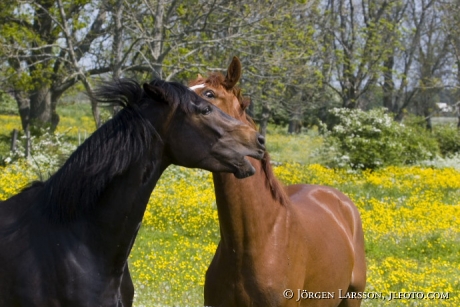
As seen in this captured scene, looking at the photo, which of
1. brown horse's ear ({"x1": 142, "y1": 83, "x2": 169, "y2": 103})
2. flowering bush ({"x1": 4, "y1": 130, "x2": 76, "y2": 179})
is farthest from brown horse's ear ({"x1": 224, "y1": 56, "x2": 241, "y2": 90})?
flowering bush ({"x1": 4, "y1": 130, "x2": 76, "y2": 179})

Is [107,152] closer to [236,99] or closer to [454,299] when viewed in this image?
[236,99]

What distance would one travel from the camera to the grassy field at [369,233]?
665 centimetres


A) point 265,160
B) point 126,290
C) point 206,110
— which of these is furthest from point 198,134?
point 265,160

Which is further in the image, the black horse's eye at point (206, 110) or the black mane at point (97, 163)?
the black horse's eye at point (206, 110)

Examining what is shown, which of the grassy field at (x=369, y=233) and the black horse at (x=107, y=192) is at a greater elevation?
the black horse at (x=107, y=192)

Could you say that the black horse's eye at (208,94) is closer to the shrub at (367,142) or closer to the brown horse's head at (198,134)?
the brown horse's head at (198,134)

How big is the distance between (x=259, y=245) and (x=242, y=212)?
0.74 feet

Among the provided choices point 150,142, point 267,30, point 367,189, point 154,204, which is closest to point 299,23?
point 267,30

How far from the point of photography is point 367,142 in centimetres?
1681

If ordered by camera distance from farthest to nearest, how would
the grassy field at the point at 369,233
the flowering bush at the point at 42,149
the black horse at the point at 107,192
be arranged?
the flowering bush at the point at 42,149 < the grassy field at the point at 369,233 < the black horse at the point at 107,192

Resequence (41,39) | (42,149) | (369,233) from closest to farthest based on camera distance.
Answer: (369,233)
(42,149)
(41,39)

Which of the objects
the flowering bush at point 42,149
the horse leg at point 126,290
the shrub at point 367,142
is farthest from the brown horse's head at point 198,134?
the shrub at point 367,142

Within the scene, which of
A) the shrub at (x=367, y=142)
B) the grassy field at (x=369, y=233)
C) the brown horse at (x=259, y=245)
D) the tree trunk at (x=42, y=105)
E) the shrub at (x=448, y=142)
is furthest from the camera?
the shrub at (x=448, y=142)

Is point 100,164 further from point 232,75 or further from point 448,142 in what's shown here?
point 448,142
